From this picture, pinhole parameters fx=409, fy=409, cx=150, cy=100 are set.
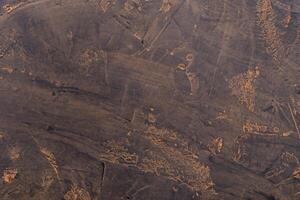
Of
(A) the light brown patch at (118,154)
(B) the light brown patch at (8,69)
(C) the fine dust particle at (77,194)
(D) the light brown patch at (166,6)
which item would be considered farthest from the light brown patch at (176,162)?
(B) the light brown patch at (8,69)

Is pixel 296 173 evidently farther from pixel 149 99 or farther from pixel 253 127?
pixel 149 99

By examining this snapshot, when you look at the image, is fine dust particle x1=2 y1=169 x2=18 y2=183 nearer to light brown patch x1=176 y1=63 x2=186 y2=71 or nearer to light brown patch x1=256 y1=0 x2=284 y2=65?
light brown patch x1=176 y1=63 x2=186 y2=71

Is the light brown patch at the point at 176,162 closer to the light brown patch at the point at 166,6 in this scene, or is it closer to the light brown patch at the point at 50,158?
the light brown patch at the point at 50,158

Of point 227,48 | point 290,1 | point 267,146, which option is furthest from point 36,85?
point 290,1

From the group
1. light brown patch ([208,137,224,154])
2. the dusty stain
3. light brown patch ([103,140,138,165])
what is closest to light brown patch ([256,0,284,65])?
the dusty stain

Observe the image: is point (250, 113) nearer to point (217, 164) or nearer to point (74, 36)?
point (217, 164)

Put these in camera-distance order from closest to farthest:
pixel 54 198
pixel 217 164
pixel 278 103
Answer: pixel 54 198 → pixel 217 164 → pixel 278 103
